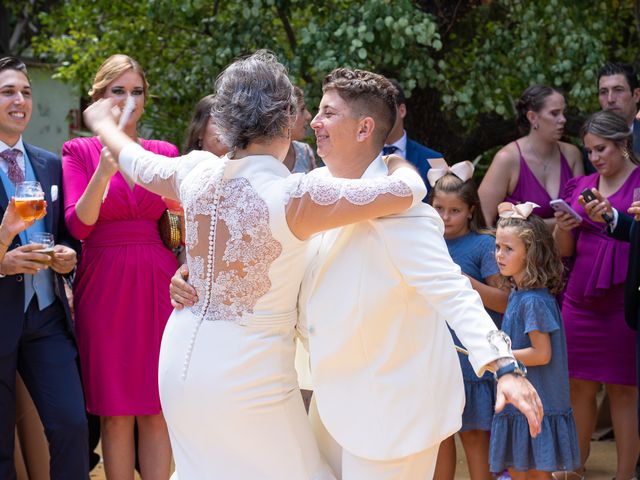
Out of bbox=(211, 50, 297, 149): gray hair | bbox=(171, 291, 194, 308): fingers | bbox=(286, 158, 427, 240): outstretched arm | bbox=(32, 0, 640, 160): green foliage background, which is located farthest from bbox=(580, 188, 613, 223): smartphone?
bbox=(171, 291, 194, 308): fingers

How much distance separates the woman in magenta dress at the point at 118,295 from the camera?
17.5 feet

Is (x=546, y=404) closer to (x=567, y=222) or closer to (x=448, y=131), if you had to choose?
(x=567, y=222)

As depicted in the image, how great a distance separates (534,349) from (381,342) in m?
1.71

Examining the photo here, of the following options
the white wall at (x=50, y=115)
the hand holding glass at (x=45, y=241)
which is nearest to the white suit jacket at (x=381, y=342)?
the hand holding glass at (x=45, y=241)

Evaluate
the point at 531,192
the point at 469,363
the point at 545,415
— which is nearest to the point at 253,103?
the point at 469,363

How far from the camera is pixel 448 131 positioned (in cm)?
866

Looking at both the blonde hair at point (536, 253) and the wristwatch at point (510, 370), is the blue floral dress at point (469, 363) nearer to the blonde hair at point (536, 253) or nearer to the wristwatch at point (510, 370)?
the blonde hair at point (536, 253)

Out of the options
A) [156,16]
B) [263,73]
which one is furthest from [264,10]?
[263,73]

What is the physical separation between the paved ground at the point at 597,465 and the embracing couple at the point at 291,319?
309 cm

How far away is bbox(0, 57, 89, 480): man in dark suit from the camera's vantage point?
4.93 meters

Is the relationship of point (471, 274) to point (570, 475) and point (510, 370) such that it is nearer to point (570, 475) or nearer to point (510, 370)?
point (570, 475)

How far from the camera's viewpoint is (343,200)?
356 cm

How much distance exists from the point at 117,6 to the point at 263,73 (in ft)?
19.8

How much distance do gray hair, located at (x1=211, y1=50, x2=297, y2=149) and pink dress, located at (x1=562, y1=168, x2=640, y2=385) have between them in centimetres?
292
